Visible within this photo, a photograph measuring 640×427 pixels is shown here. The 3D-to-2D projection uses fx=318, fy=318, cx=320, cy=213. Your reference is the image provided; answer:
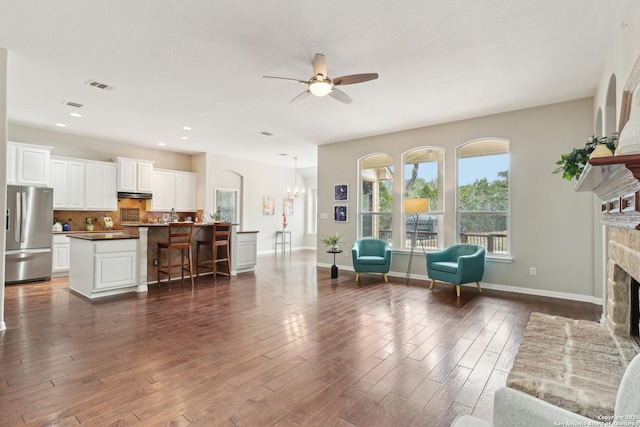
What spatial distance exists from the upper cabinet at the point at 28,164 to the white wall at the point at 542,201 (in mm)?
7504

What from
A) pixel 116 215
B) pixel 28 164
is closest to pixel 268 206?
pixel 116 215

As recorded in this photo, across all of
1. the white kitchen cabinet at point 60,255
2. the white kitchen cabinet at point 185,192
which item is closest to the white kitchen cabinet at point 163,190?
the white kitchen cabinet at point 185,192

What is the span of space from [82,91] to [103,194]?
3206 millimetres

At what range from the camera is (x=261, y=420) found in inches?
73.9

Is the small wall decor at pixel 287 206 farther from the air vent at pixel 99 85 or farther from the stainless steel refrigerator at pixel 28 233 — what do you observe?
the air vent at pixel 99 85

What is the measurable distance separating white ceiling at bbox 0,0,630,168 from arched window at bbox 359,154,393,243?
4.01ft

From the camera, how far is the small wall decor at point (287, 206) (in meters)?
11.0

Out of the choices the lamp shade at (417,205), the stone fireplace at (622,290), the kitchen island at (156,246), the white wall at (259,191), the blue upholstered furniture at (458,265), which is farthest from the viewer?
the white wall at (259,191)

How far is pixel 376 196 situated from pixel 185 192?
518 centimetres

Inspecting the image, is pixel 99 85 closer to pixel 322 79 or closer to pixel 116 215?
pixel 322 79

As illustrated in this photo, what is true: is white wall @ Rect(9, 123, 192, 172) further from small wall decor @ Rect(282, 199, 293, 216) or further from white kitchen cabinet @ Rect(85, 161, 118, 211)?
small wall decor @ Rect(282, 199, 293, 216)

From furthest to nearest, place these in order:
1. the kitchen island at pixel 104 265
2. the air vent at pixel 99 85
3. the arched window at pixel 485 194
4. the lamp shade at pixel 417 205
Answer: the lamp shade at pixel 417 205, the arched window at pixel 485 194, the kitchen island at pixel 104 265, the air vent at pixel 99 85

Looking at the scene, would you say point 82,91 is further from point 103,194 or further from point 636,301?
point 636,301

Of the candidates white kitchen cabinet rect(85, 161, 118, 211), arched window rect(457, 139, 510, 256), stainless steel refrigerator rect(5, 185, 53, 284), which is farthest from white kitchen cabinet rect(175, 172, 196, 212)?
arched window rect(457, 139, 510, 256)
